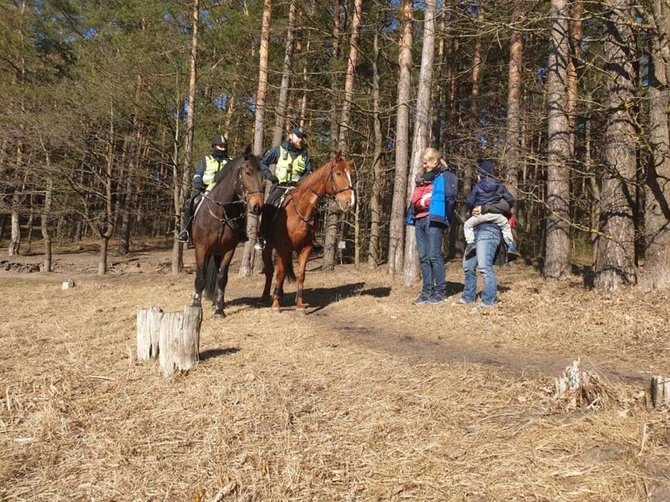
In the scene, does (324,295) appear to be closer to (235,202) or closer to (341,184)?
(341,184)

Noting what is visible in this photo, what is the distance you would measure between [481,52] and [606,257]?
13061 mm

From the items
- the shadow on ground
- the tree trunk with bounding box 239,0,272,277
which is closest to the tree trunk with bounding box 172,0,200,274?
the tree trunk with bounding box 239,0,272,277

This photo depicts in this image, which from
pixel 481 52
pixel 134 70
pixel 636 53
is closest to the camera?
pixel 636 53

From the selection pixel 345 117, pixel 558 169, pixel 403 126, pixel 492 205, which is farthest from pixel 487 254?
pixel 345 117

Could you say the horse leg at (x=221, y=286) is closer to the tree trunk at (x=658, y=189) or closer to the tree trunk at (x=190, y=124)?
the tree trunk at (x=658, y=189)

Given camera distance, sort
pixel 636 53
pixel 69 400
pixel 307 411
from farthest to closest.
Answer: pixel 636 53, pixel 69 400, pixel 307 411

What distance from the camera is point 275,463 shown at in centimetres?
272

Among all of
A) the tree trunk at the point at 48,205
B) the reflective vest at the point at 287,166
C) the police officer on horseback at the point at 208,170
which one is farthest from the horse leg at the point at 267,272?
the tree trunk at the point at 48,205

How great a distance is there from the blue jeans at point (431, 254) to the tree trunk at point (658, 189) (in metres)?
3.05

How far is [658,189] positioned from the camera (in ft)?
23.2

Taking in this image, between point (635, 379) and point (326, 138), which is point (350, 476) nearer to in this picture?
point (635, 379)

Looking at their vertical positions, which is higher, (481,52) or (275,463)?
(481,52)

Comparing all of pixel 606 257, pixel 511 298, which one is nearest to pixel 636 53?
pixel 606 257

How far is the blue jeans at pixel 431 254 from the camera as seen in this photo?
8062 millimetres
